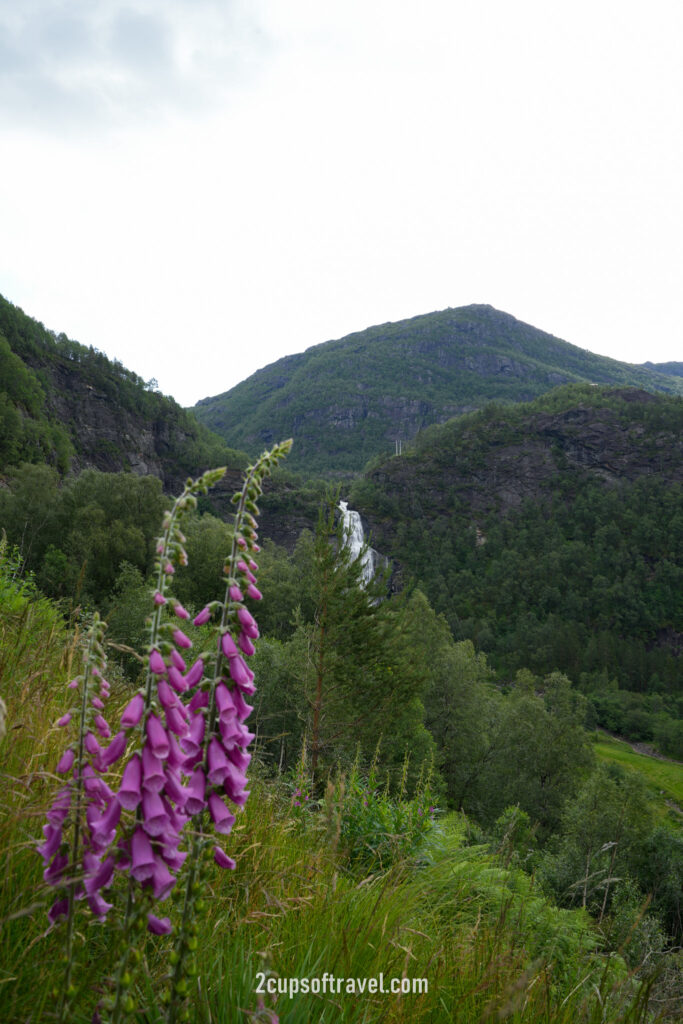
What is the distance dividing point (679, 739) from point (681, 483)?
91.4m

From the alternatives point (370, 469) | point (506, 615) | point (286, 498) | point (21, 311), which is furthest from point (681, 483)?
point (21, 311)

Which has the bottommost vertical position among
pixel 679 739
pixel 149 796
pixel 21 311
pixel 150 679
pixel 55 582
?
pixel 679 739

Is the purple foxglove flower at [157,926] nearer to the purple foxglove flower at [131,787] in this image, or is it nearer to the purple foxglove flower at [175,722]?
the purple foxglove flower at [131,787]

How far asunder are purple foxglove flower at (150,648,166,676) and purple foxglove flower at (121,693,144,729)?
13 cm

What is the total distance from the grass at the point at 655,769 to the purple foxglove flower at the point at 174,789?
207 feet

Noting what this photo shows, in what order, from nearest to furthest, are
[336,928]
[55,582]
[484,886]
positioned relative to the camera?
[336,928]
[484,886]
[55,582]

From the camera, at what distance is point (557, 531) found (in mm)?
143125

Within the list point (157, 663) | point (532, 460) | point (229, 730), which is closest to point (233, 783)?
point (229, 730)

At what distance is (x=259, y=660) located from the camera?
28766mm

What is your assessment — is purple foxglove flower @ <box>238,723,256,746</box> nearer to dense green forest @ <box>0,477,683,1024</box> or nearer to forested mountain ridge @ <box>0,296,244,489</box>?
dense green forest @ <box>0,477,683,1024</box>

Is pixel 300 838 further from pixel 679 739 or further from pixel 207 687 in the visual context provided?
pixel 679 739

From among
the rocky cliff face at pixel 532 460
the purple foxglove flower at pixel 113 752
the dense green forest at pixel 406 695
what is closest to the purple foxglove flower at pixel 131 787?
the purple foxglove flower at pixel 113 752

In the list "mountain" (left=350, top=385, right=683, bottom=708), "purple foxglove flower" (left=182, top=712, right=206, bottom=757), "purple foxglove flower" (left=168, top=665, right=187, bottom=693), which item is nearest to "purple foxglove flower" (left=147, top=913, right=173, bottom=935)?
"purple foxglove flower" (left=182, top=712, right=206, bottom=757)

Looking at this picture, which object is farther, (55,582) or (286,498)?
(286,498)
